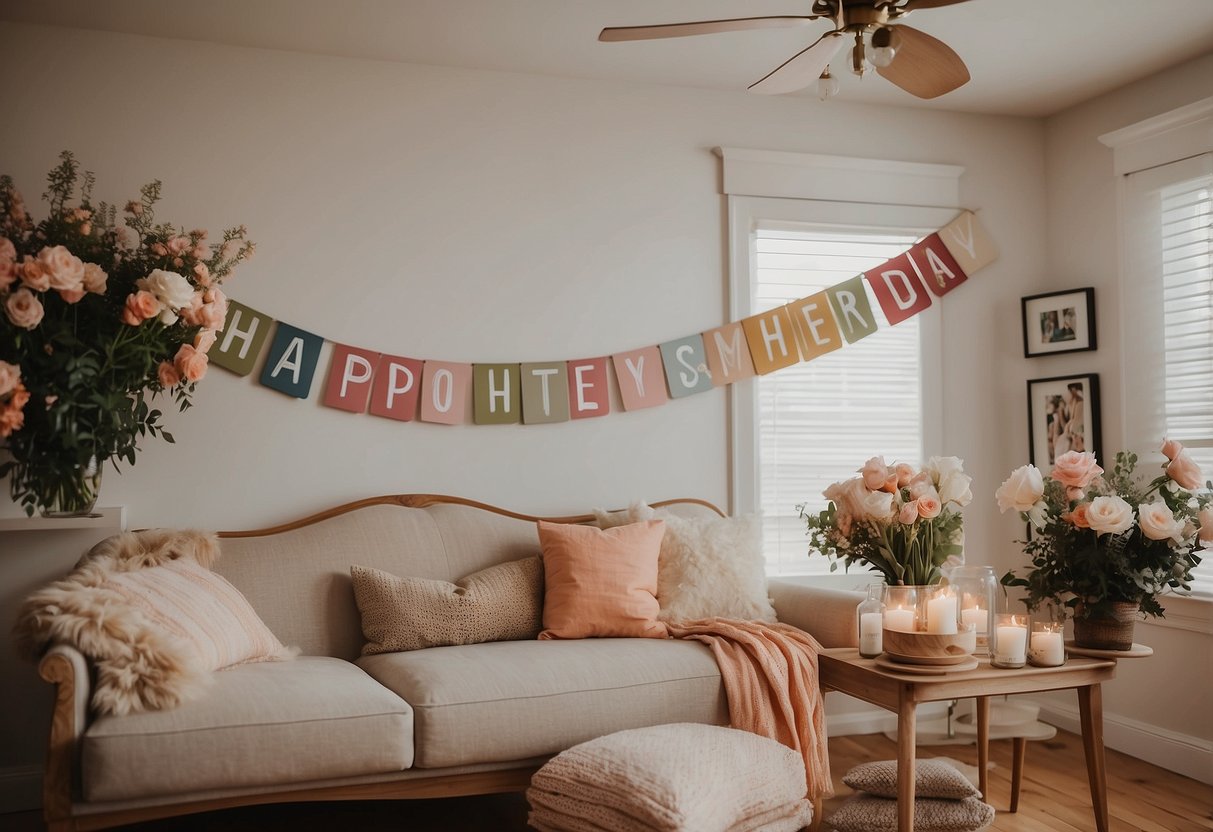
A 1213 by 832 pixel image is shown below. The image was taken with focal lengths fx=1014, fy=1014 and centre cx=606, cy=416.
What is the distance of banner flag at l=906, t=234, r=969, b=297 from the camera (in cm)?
413

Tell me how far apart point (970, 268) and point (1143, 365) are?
77cm

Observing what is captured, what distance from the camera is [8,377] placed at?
2529 millimetres

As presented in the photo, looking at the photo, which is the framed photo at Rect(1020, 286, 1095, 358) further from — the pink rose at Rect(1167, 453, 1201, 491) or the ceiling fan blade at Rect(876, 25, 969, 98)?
the ceiling fan blade at Rect(876, 25, 969, 98)

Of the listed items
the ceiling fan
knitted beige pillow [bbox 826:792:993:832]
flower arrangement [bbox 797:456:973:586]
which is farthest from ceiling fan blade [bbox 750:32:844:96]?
knitted beige pillow [bbox 826:792:993:832]

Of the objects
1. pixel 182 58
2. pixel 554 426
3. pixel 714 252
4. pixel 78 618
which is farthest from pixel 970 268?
pixel 78 618

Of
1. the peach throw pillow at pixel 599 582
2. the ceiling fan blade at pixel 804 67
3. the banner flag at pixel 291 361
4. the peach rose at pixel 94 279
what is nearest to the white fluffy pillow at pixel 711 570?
the peach throw pillow at pixel 599 582

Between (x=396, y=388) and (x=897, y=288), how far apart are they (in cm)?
203

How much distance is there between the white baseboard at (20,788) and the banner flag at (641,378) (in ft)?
7.45

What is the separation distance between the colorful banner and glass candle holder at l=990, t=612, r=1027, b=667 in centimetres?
151

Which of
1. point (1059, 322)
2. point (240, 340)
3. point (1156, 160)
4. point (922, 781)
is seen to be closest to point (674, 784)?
point (922, 781)

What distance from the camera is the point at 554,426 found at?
3695mm

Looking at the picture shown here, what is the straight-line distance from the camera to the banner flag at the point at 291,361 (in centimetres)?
338

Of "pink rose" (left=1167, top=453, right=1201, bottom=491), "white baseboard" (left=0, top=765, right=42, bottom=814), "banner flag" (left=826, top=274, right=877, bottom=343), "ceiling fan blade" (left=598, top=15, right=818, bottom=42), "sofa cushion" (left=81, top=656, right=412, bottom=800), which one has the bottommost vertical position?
"white baseboard" (left=0, top=765, right=42, bottom=814)

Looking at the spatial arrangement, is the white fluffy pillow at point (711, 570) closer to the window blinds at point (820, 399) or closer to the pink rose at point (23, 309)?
the window blinds at point (820, 399)
